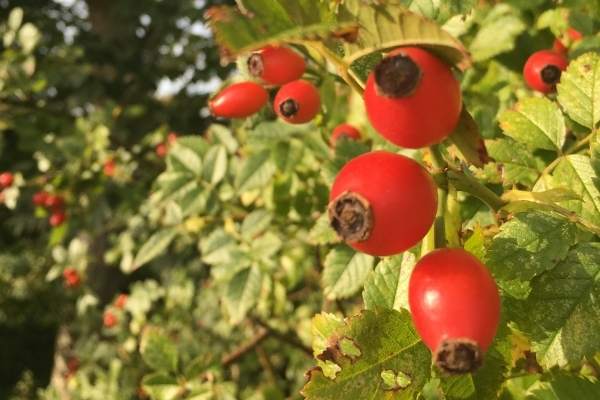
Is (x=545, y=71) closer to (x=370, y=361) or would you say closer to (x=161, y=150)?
(x=370, y=361)

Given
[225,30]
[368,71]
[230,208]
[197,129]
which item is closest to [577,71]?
[368,71]

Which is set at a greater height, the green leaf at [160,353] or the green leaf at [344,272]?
the green leaf at [344,272]

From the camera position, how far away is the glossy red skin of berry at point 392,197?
2.48ft

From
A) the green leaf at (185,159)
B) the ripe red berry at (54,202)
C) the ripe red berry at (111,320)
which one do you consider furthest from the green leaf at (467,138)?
the ripe red berry at (111,320)

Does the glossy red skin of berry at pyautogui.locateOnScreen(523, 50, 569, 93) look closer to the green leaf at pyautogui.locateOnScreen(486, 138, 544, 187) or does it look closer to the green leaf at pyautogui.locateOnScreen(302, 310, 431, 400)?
the green leaf at pyautogui.locateOnScreen(486, 138, 544, 187)

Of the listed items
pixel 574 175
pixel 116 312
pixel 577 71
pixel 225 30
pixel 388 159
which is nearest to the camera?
pixel 225 30

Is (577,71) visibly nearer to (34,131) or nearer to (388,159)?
(388,159)

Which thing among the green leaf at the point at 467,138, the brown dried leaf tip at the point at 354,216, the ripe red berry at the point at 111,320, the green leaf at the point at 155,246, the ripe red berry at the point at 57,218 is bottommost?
the ripe red berry at the point at 111,320

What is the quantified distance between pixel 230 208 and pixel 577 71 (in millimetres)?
1566

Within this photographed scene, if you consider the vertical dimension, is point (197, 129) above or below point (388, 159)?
below

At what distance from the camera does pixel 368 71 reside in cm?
85

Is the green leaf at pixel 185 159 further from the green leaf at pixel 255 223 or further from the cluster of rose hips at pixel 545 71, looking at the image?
the cluster of rose hips at pixel 545 71

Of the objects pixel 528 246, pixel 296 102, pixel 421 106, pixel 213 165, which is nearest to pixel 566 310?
pixel 528 246

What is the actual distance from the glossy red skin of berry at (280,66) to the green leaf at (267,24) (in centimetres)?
58
